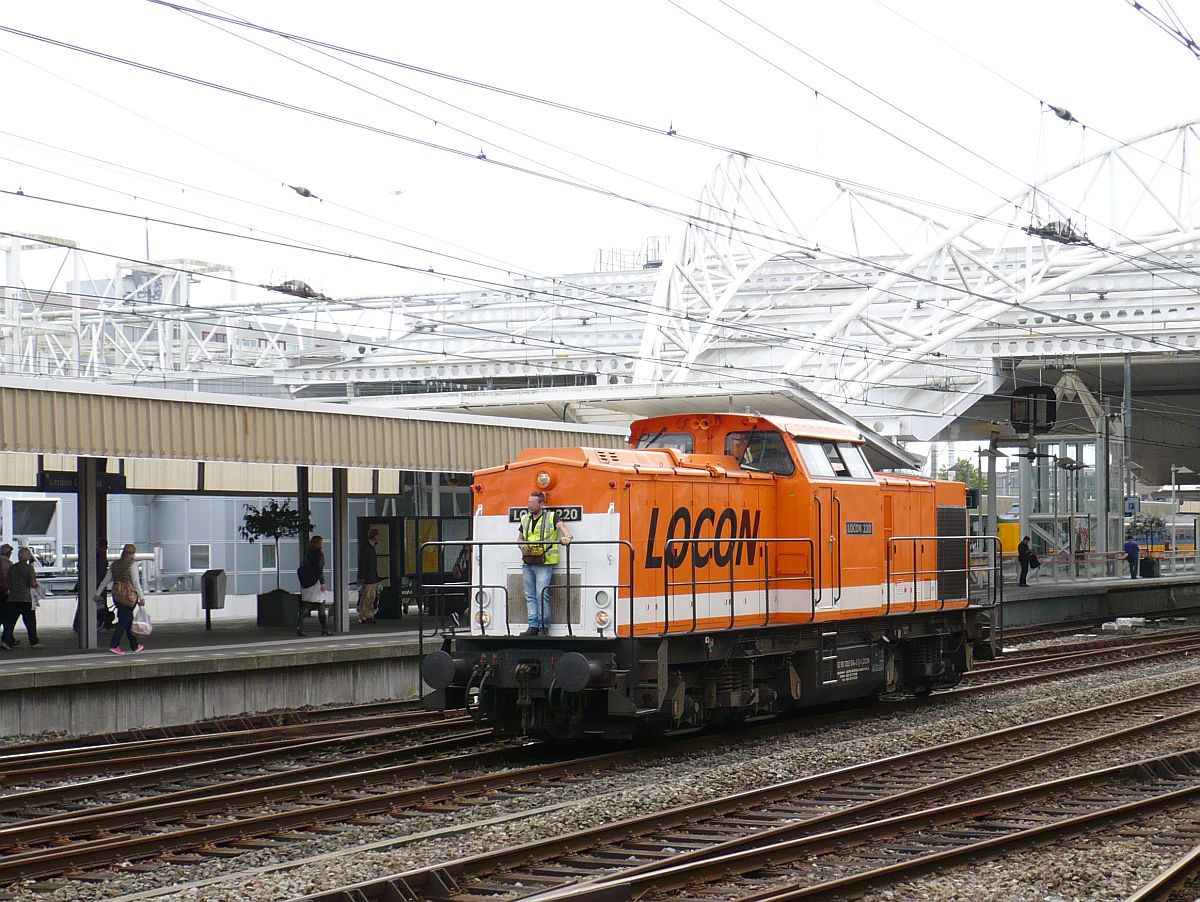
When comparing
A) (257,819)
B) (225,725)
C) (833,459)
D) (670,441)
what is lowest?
(225,725)

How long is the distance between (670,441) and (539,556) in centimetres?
244

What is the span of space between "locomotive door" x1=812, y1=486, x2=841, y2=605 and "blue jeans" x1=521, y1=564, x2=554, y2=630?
9.70 feet

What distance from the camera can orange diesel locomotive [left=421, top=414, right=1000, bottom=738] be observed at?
39.4ft

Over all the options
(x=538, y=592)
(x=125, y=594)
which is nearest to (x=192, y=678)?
(x=125, y=594)

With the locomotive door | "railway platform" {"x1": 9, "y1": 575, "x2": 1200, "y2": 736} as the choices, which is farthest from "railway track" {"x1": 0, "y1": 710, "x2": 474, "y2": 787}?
the locomotive door

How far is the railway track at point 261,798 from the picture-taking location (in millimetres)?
8727

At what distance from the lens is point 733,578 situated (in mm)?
12945

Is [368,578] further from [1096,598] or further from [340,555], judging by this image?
[1096,598]

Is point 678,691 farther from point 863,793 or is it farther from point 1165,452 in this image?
point 1165,452

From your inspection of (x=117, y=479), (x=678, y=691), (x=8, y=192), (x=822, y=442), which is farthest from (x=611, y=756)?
(x=117, y=479)

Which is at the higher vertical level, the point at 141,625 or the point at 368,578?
the point at 368,578

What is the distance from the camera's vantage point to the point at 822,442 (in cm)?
1425

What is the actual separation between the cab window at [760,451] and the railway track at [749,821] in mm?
3151

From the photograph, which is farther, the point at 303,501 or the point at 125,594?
the point at 303,501
